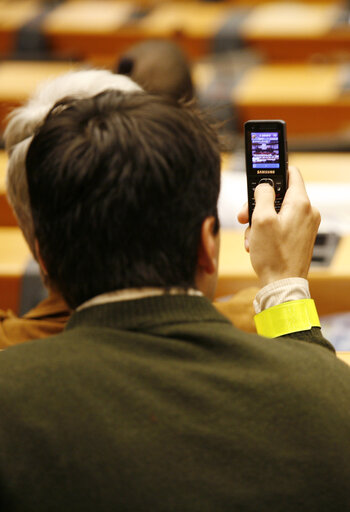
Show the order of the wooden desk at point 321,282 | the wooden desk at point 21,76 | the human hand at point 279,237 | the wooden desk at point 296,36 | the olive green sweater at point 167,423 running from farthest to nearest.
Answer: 1. the wooden desk at point 296,36
2. the wooden desk at point 21,76
3. the wooden desk at point 321,282
4. the human hand at point 279,237
5. the olive green sweater at point 167,423

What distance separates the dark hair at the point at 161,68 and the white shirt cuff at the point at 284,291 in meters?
1.03

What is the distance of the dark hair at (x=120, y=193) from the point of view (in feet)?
2.17

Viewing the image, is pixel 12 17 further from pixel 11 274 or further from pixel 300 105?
pixel 11 274

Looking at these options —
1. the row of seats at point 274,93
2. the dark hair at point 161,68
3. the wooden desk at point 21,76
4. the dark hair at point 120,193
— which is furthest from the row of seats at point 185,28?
the dark hair at point 120,193

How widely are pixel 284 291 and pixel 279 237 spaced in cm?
6

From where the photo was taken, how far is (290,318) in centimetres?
79

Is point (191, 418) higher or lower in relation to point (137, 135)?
lower

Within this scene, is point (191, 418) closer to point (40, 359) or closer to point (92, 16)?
point (40, 359)

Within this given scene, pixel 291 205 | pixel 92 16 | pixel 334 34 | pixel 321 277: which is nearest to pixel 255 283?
pixel 321 277

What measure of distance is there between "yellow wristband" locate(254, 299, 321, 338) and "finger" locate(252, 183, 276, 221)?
104mm

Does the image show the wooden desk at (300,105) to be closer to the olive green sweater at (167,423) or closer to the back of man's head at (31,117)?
the back of man's head at (31,117)

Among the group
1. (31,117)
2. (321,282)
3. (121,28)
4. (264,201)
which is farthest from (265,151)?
(121,28)

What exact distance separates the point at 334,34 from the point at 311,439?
9.48ft

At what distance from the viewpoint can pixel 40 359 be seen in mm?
634
